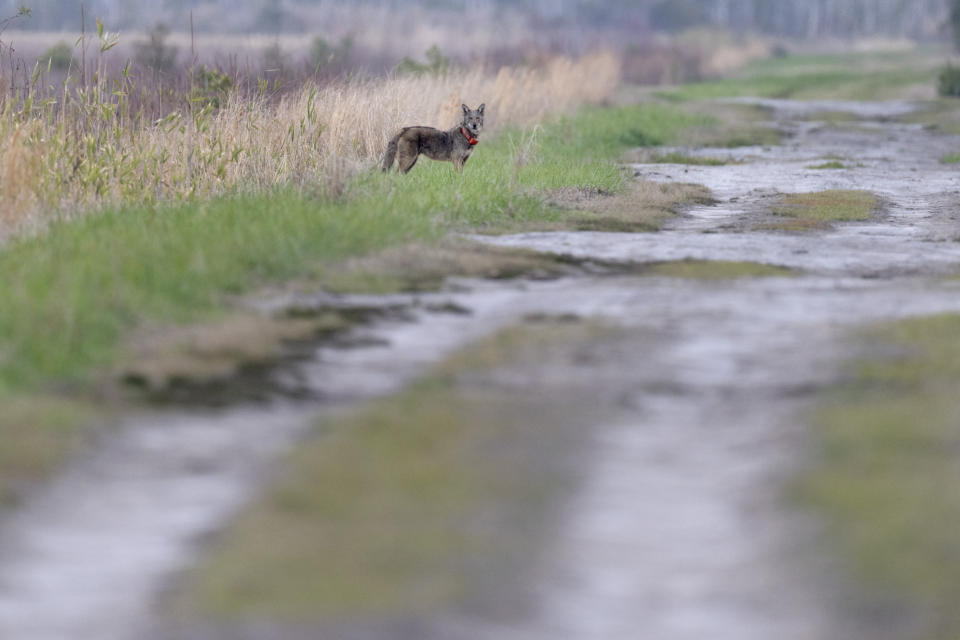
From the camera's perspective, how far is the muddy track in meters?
4.11

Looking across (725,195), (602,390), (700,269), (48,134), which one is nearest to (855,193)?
(725,195)

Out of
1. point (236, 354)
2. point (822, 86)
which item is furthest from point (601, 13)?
point (236, 354)

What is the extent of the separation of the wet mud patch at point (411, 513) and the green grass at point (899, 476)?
892 mm

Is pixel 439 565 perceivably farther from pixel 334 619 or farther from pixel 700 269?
pixel 700 269

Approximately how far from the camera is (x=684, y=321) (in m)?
7.62

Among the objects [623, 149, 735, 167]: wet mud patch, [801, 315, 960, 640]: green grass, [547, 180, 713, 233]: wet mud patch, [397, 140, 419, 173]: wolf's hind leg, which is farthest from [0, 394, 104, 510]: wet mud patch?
[623, 149, 735, 167]: wet mud patch

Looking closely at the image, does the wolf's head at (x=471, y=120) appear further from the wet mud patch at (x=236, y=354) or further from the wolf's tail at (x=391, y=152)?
the wet mud patch at (x=236, y=354)

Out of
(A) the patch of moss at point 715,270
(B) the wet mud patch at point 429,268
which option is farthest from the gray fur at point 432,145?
(A) the patch of moss at point 715,270

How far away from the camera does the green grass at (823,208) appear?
488 inches

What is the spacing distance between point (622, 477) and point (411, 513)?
78cm

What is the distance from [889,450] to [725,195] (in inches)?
389

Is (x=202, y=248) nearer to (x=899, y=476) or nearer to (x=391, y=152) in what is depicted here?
(x=899, y=476)

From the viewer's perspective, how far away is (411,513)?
15.8 ft

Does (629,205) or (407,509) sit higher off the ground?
(407,509)
